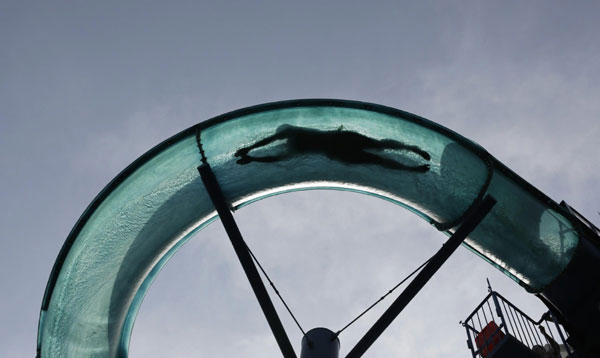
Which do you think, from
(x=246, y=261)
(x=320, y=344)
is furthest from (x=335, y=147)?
(x=320, y=344)

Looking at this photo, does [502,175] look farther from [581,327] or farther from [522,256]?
[581,327]

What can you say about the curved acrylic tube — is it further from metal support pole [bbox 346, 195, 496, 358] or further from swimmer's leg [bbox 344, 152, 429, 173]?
metal support pole [bbox 346, 195, 496, 358]

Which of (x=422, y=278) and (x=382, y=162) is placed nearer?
(x=422, y=278)

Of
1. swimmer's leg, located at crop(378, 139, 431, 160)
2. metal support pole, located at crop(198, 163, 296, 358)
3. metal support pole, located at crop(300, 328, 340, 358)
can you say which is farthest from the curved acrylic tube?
metal support pole, located at crop(300, 328, 340, 358)

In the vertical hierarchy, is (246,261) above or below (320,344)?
above

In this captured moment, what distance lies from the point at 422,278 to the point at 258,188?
2.40 m

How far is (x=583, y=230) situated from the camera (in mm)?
6656

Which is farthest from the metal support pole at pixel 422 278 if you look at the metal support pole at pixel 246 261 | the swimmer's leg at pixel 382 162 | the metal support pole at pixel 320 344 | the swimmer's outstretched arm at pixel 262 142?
the swimmer's outstretched arm at pixel 262 142

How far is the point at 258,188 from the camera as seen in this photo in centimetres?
588

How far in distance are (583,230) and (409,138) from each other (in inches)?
132

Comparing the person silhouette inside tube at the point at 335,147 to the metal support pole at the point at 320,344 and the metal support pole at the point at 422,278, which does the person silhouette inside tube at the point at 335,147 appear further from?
the metal support pole at the point at 320,344

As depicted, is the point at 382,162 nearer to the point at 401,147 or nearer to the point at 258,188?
the point at 401,147

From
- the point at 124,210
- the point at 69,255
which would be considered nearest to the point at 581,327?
the point at 124,210

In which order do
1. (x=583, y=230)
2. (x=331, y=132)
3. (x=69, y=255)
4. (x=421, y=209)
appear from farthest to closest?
(x=583, y=230), (x=421, y=209), (x=331, y=132), (x=69, y=255)
